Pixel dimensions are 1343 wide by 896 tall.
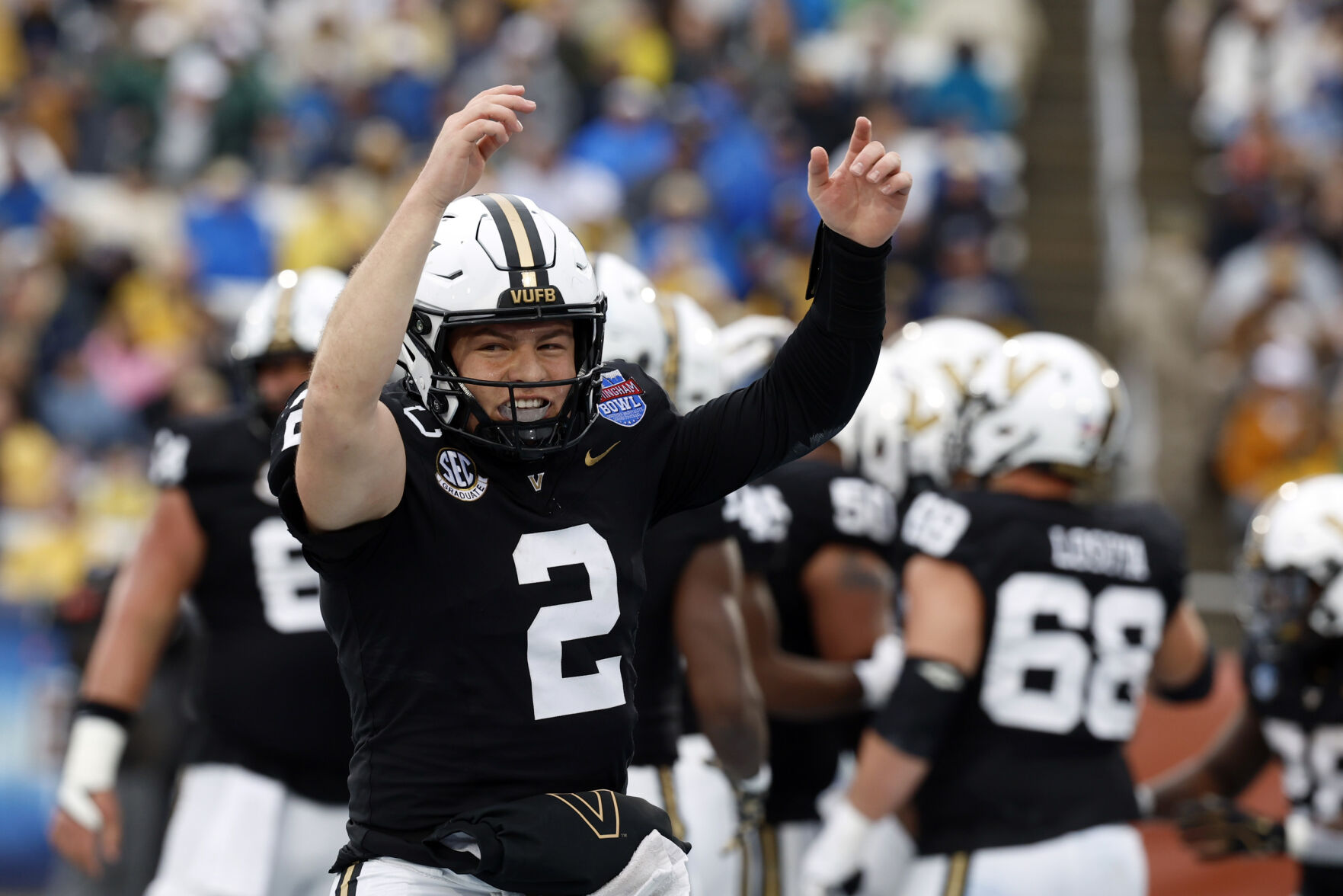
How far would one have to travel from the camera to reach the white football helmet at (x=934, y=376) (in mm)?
5922

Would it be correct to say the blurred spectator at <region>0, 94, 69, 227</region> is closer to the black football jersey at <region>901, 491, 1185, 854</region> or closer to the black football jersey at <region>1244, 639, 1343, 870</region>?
the black football jersey at <region>901, 491, 1185, 854</region>

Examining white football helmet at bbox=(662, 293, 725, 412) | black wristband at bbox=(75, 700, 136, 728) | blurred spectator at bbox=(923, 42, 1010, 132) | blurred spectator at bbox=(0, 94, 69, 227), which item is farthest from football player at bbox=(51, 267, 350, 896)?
blurred spectator at bbox=(923, 42, 1010, 132)

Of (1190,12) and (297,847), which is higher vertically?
(1190,12)

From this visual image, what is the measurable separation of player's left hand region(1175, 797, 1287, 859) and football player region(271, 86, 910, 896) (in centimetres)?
291

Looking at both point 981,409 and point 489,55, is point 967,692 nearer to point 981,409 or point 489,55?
point 981,409

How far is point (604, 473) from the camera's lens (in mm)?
3469

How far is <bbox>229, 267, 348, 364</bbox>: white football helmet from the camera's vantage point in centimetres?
512

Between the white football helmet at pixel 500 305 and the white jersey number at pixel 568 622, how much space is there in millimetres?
178

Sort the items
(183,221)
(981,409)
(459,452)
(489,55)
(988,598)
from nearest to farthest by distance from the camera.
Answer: (459,452)
(988,598)
(981,409)
(183,221)
(489,55)

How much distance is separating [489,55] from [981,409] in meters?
9.79

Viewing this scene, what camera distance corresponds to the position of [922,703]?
15.8 ft

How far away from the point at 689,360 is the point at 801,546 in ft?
2.20

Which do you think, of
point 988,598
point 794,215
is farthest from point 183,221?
point 988,598

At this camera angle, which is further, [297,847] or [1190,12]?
[1190,12]
